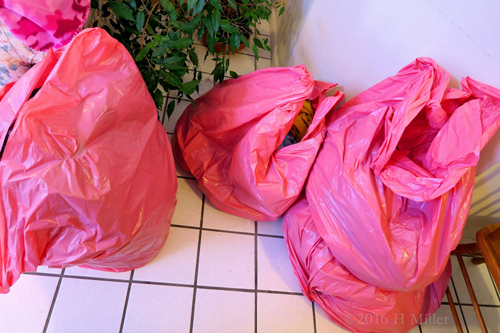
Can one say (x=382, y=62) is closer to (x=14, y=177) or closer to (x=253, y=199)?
(x=253, y=199)

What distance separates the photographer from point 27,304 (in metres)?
1.09

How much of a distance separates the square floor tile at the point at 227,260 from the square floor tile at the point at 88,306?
316 millimetres

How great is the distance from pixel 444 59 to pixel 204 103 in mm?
900

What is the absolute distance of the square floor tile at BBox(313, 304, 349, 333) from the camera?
1.23 metres

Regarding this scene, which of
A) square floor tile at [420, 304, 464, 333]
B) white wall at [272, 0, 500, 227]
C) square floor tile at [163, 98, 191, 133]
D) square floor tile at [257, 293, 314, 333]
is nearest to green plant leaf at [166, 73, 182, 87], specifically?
square floor tile at [163, 98, 191, 133]

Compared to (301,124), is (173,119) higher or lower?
lower

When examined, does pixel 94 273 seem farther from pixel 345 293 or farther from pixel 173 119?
pixel 345 293

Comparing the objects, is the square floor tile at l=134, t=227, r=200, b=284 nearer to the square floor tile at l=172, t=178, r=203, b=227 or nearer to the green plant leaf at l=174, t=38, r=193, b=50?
the square floor tile at l=172, t=178, r=203, b=227

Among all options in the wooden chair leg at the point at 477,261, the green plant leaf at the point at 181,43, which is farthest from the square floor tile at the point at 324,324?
the green plant leaf at the point at 181,43

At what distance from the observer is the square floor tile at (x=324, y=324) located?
1.23 metres

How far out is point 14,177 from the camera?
73 cm

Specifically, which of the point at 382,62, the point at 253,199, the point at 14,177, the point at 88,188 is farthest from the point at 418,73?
the point at 14,177

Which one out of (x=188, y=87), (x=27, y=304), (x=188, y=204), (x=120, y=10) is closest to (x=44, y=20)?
(x=120, y=10)

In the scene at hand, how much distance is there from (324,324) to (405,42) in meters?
1.09
